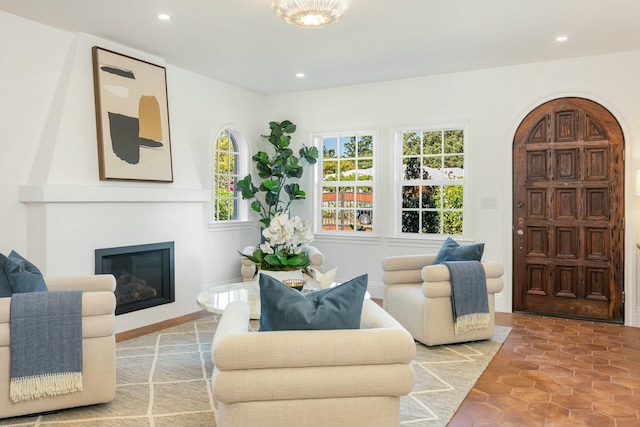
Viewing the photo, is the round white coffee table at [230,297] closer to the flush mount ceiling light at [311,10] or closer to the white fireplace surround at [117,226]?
the white fireplace surround at [117,226]

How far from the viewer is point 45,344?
102 inches

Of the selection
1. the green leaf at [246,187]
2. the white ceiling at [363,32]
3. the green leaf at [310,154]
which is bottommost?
the green leaf at [246,187]

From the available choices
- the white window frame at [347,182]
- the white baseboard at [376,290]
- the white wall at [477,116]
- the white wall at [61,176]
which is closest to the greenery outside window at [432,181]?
the white wall at [477,116]

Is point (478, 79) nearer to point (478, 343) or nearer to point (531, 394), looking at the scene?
point (478, 343)

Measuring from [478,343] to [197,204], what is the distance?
10.8 feet

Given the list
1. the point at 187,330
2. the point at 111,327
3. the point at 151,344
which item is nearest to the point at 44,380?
the point at 111,327

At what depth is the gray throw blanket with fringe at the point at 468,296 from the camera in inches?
155

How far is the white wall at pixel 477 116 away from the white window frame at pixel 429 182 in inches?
1.8

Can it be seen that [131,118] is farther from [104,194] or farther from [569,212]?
[569,212]

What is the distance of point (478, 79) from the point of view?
5.45 m

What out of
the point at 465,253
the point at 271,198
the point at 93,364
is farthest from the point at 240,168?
the point at 93,364

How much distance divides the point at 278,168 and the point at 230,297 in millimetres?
3052

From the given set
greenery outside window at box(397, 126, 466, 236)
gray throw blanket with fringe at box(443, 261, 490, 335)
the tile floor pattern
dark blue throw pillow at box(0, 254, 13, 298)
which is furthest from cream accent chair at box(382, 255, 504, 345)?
dark blue throw pillow at box(0, 254, 13, 298)

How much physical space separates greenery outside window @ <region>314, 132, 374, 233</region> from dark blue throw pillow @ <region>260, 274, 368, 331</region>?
161 inches
